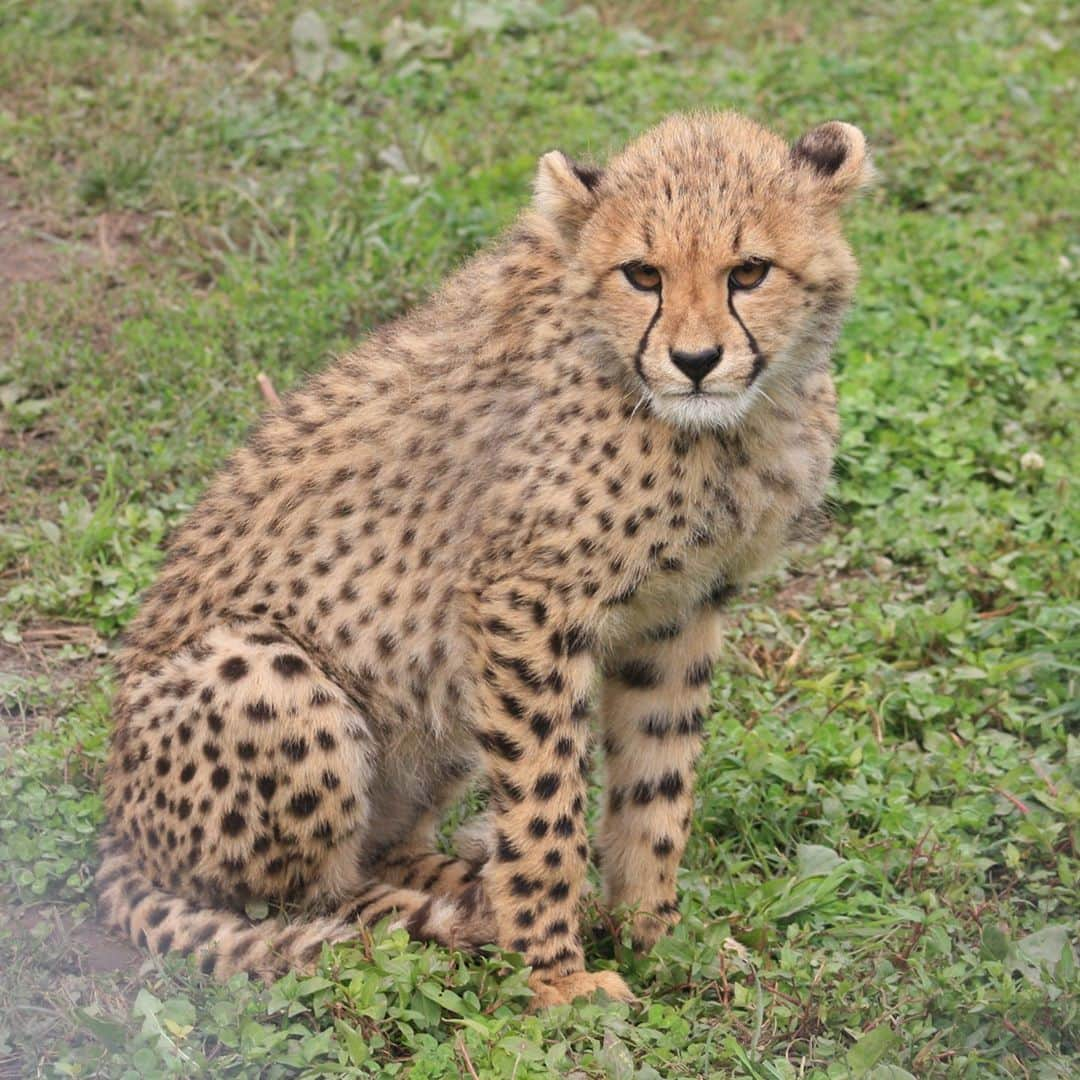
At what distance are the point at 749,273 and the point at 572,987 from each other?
5.60ft

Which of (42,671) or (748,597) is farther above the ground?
(748,597)

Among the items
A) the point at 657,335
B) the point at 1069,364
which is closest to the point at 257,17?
the point at 1069,364

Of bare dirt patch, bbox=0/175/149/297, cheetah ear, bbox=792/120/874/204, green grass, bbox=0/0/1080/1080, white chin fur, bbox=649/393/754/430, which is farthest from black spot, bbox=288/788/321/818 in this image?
bare dirt patch, bbox=0/175/149/297

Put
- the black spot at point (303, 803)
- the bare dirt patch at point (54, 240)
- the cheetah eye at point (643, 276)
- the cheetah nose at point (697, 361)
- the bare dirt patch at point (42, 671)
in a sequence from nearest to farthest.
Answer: the cheetah nose at point (697, 361) < the cheetah eye at point (643, 276) < the black spot at point (303, 803) < the bare dirt patch at point (42, 671) < the bare dirt patch at point (54, 240)

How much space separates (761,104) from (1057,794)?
4580 mm

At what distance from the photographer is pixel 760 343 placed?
410 centimetres

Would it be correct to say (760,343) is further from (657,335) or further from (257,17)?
(257,17)

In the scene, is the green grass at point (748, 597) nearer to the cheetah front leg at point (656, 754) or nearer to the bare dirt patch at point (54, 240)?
the bare dirt patch at point (54, 240)

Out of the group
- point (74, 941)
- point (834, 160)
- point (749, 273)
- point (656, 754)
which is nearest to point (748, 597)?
point (656, 754)

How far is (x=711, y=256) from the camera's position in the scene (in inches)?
159

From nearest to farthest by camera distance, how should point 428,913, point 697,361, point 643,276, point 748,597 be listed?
point 697,361 < point 643,276 < point 428,913 < point 748,597

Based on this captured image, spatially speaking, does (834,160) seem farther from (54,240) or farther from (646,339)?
(54,240)

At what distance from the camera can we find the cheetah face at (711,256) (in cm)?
404

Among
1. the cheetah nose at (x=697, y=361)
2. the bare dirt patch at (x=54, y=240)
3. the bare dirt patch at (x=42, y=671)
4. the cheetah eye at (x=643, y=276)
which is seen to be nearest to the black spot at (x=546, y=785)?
the cheetah nose at (x=697, y=361)
